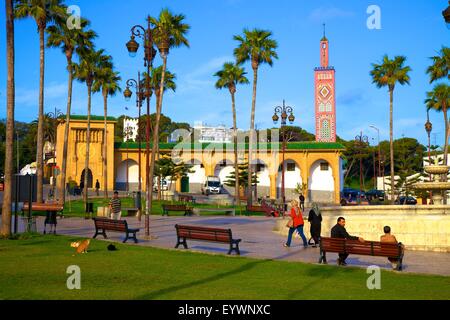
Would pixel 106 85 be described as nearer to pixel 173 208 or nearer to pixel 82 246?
pixel 173 208

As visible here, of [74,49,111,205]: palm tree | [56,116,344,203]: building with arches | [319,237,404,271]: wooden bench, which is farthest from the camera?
[56,116,344,203]: building with arches

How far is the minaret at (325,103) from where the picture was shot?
2731 inches

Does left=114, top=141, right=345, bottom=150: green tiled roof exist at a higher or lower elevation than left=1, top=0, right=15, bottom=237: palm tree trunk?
higher

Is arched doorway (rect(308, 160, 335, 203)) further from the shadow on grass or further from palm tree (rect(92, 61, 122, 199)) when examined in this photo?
the shadow on grass

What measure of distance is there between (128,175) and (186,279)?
Answer: 173 feet

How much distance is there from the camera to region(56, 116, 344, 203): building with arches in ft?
195

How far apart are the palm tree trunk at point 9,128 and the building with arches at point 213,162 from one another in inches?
1611

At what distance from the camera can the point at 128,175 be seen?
205 ft

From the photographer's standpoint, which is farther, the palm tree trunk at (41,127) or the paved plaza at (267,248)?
the palm tree trunk at (41,127)

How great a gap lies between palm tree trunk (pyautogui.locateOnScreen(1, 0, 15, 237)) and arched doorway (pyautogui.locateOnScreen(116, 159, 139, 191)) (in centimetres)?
4368

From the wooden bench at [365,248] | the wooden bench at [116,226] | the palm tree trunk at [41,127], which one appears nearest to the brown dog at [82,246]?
the wooden bench at [116,226]

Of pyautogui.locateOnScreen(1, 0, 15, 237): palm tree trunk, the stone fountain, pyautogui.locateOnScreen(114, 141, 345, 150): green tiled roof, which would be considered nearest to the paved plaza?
pyautogui.locateOnScreen(1, 0, 15, 237): palm tree trunk

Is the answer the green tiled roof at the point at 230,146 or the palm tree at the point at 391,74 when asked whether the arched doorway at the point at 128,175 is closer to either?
the green tiled roof at the point at 230,146
